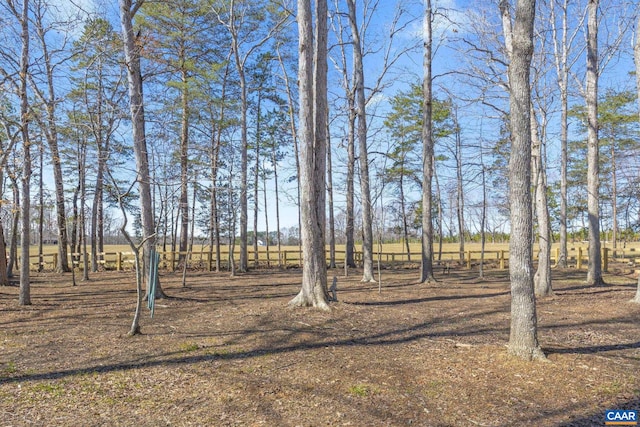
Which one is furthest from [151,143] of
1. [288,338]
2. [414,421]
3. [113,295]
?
[414,421]

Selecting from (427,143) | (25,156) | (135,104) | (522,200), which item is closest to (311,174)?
(522,200)

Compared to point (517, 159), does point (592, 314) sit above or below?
below

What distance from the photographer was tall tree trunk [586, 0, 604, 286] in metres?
10.9

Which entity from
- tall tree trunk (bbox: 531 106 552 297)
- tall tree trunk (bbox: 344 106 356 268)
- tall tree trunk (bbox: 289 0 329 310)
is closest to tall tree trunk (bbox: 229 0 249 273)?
tall tree trunk (bbox: 344 106 356 268)

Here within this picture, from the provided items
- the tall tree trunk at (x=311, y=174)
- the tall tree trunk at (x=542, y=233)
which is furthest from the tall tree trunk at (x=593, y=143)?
the tall tree trunk at (x=311, y=174)

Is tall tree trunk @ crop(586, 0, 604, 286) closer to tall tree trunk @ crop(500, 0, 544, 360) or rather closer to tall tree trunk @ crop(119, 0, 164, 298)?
tall tree trunk @ crop(500, 0, 544, 360)

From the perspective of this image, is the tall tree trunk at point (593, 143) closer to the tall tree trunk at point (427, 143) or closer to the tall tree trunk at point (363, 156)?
the tall tree trunk at point (427, 143)

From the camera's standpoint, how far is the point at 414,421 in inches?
130

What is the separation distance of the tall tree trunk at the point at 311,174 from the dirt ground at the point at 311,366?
55cm

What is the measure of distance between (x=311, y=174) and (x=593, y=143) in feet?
27.7

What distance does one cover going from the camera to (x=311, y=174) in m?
7.37

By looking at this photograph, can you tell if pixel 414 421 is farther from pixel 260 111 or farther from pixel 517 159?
pixel 260 111

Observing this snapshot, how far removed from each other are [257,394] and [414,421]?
4.66ft

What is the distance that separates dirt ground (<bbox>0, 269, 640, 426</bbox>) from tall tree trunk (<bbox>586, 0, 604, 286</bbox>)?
3.78 meters
